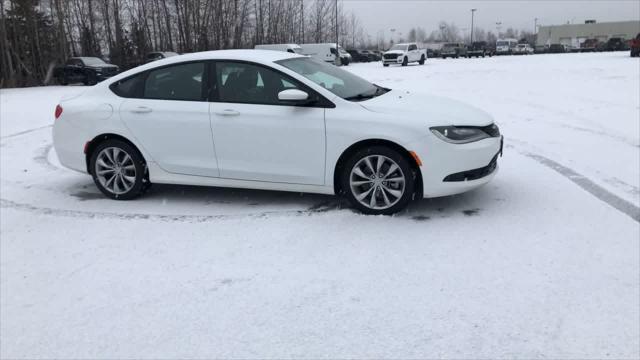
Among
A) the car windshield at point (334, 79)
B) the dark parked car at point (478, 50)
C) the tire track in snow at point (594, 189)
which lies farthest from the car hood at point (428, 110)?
the dark parked car at point (478, 50)

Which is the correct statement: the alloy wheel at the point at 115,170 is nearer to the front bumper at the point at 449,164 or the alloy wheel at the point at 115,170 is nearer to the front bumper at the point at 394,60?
the front bumper at the point at 449,164

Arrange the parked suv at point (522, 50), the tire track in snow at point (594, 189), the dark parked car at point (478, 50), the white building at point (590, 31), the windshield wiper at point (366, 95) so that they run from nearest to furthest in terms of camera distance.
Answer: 1. the tire track in snow at point (594, 189)
2. the windshield wiper at point (366, 95)
3. the dark parked car at point (478, 50)
4. the parked suv at point (522, 50)
5. the white building at point (590, 31)

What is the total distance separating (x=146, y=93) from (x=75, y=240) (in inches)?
72.2

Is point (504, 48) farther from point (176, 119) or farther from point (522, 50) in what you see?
point (176, 119)

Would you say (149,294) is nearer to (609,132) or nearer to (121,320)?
(121,320)

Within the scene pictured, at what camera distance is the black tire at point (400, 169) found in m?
5.05

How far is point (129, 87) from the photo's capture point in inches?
237

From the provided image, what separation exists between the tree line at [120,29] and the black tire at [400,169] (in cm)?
3744

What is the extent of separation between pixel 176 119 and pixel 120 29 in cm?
4599

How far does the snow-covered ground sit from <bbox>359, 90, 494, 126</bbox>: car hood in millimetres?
866

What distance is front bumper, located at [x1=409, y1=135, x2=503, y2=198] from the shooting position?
497cm

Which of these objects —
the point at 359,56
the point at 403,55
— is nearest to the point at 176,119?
the point at 403,55

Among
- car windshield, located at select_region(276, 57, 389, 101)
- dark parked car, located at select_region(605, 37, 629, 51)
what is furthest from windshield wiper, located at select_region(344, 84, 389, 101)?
dark parked car, located at select_region(605, 37, 629, 51)

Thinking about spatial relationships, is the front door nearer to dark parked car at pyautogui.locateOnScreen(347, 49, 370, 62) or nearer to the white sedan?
the white sedan
